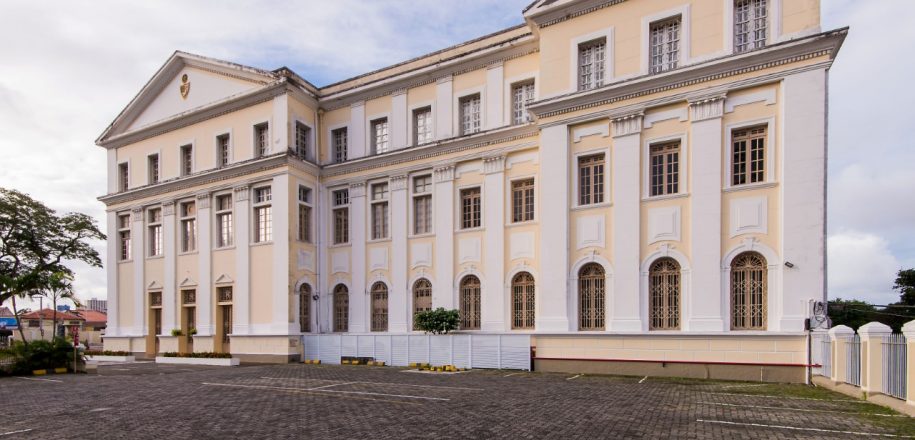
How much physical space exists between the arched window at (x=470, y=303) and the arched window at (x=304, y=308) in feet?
25.0

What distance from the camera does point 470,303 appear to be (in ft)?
73.2

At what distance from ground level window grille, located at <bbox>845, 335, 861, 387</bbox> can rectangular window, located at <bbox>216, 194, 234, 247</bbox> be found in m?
24.6

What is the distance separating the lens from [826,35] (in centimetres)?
1560

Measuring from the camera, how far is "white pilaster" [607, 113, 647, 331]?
18.0m

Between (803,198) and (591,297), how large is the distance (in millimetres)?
6902

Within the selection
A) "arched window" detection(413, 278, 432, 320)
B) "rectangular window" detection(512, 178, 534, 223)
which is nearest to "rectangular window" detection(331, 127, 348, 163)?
"arched window" detection(413, 278, 432, 320)

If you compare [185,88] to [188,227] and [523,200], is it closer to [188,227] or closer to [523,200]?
[188,227]

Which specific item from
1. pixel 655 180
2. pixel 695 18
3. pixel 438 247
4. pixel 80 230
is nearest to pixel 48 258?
pixel 80 230

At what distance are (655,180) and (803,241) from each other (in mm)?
4581

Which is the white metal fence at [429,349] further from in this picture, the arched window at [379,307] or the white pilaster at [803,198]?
the white pilaster at [803,198]

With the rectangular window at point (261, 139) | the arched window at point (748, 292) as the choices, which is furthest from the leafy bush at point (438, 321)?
the rectangular window at point (261, 139)

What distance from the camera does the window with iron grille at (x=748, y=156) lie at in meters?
16.9

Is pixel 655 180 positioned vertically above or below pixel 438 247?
above

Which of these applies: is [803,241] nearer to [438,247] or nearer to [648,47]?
[648,47]
